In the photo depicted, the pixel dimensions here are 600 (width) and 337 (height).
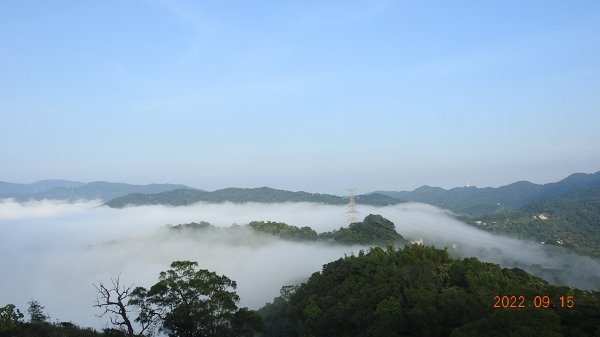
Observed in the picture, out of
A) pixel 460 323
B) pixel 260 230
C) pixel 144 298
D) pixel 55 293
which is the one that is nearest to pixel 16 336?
pixel 144 298

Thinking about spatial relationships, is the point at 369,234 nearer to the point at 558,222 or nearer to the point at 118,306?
the point at 118,306

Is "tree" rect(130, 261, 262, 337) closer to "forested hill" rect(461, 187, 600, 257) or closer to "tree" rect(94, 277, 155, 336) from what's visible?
"tree" rect(94, 277, 155, 336)

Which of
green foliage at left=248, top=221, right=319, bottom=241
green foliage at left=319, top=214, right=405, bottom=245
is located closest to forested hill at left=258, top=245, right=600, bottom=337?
green foliage at left=319, top=214, right=405, bottom=245

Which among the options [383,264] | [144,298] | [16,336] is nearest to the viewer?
[16,336]

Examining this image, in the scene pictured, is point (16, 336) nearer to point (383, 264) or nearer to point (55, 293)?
point (383, 264)

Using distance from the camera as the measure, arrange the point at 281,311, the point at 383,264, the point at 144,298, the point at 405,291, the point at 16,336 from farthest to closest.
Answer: the point at 281,311 < the point at 383,264 < the point at 405,291 < the point at 144,298 < the point at 16,336

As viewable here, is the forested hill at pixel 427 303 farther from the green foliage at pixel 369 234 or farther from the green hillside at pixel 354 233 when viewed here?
the green foliage at pixel 369 234

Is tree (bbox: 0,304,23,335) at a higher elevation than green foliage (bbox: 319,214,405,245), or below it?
higher
